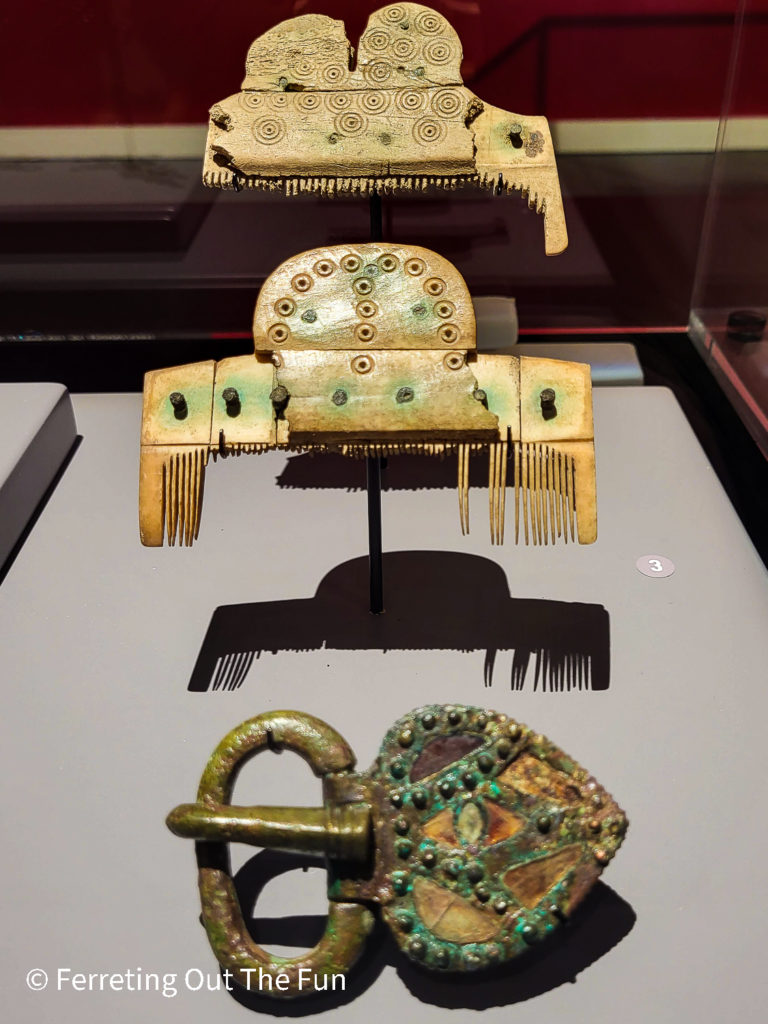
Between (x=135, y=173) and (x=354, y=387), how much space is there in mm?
2048

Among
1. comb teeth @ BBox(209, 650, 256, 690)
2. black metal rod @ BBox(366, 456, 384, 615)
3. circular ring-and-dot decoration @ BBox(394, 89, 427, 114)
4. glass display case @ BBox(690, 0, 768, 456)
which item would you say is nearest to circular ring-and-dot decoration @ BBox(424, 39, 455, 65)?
circular ring-and-dot decoration @ BBox(394, 89, 427, 114)

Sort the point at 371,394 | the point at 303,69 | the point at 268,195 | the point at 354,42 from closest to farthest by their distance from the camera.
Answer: the point at 371,394, the point at 303,69, the point at 354,42, the point at 268,195

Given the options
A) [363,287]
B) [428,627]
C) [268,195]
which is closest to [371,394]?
[363,287]

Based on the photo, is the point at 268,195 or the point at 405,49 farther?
the point at 268,195

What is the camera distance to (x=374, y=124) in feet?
10.1

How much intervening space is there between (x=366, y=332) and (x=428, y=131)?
28.1 inches

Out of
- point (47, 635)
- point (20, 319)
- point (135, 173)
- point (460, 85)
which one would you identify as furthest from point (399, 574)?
point (20, 319)

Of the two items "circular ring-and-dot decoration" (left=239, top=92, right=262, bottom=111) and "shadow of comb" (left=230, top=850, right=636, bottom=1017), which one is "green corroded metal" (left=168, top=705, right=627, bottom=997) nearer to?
"shadow of comb" (left=230, top=850, right=636, bottom=1017)

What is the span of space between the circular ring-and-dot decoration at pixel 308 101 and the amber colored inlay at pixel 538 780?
6.53ft

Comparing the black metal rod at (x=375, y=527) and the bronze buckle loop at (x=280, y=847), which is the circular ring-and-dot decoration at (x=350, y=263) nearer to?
the black metal rod at (x=375, y=527)

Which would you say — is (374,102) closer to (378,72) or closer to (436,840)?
(378,72)

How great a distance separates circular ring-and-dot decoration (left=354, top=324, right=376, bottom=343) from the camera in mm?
2811

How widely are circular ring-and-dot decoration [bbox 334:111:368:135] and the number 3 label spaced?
5.53ft

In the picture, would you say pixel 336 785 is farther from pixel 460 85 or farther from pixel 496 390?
pixel 460 85
